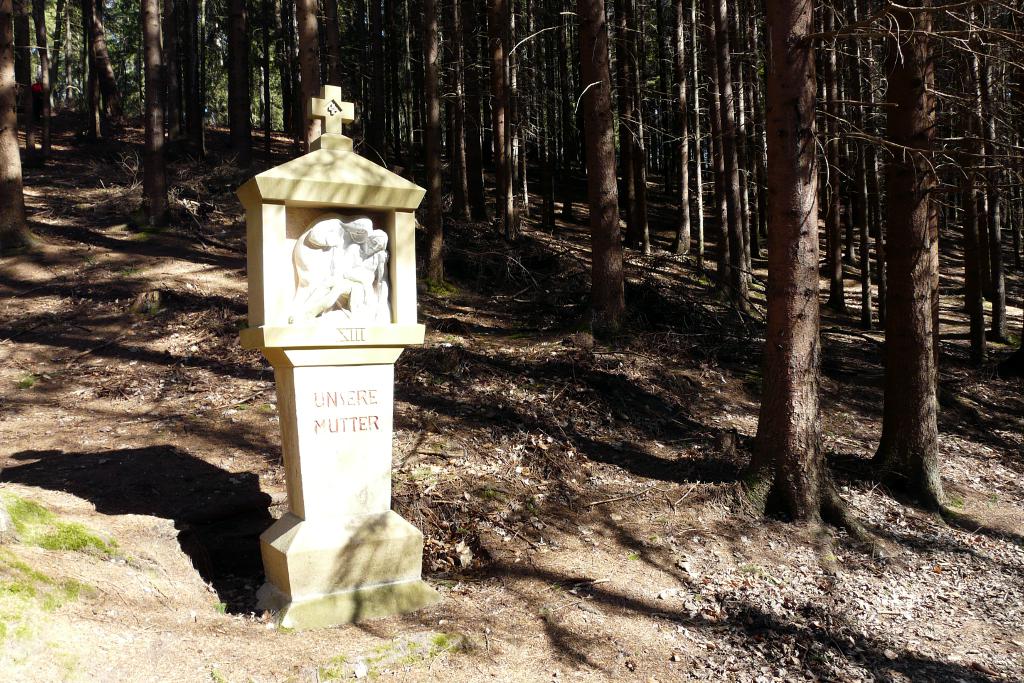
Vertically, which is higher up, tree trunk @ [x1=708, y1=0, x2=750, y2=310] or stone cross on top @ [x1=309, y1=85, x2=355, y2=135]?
tree trunk @ [x1=708, y1=0, x2=750, y2=310]

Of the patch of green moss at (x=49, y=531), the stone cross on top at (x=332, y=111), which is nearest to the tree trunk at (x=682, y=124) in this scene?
the stone cross on top at (x=332, y=111)

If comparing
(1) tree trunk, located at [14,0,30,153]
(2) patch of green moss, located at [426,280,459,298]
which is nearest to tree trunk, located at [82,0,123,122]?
(1) tree trunk, located at [14,0,30,153]

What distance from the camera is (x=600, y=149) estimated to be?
10.9m

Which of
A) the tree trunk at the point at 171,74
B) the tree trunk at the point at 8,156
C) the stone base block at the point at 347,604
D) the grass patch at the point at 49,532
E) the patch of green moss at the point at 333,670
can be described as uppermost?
the tree trunk at the point at 171,74

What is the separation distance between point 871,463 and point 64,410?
9.38m

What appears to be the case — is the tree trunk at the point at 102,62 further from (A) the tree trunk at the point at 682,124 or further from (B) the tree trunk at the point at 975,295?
(B) the tree trunk at the point at 975,295

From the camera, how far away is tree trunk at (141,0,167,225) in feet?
50.2

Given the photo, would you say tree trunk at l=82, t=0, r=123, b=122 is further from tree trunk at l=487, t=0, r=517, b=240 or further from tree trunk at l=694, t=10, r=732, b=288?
tree trunk at l=694, t=10, r=732, b=288

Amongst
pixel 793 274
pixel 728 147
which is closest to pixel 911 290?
pixel 793 274

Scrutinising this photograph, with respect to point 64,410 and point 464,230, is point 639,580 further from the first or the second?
point 464,230

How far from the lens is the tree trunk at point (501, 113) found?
15519mm

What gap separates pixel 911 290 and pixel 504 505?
4995 millimetres

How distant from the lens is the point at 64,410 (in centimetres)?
898

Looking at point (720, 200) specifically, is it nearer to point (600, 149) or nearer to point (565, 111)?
point (600, 149)
